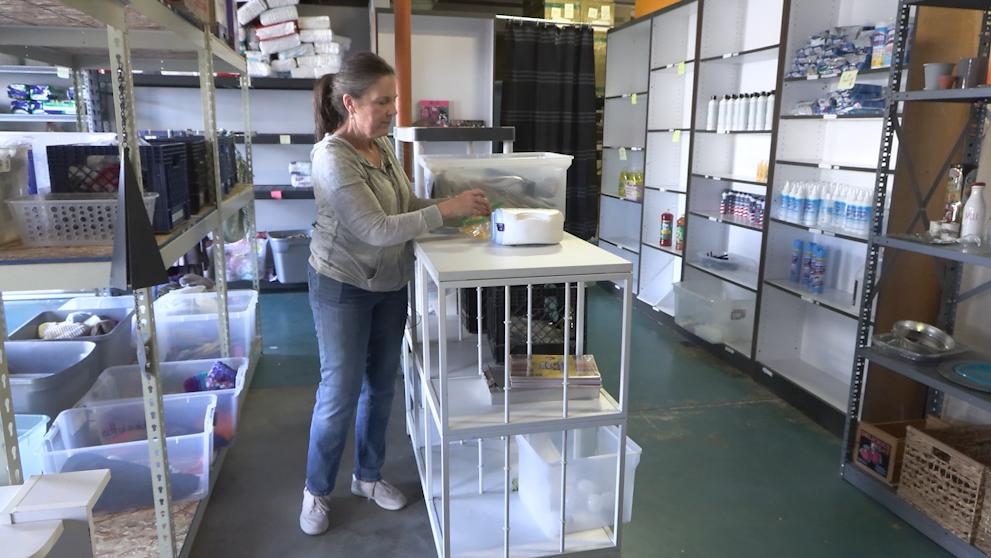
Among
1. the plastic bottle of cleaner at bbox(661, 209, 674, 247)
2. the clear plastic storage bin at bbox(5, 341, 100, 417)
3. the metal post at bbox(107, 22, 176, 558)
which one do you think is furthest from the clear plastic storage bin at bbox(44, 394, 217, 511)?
the plastic bottle of cleaner at bbox(661, 209, 674, 247)

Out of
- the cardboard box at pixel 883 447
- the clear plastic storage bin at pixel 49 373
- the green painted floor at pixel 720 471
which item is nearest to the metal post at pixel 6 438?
the green painted floor at pixel 720 471

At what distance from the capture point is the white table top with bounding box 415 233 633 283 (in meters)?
1.59

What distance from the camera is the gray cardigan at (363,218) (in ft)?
6.06

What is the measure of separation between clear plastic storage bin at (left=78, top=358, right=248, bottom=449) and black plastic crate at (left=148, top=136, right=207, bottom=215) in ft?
2.19

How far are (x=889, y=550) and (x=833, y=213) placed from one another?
5.52 feet

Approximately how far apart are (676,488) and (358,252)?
5.13ft

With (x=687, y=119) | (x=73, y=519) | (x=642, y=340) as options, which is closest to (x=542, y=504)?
(x=73, y=519)

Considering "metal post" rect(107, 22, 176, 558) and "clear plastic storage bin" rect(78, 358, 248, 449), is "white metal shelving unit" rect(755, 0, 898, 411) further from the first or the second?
"metal post" rect(107, 22, 176, 558)

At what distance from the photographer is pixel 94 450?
2240mm

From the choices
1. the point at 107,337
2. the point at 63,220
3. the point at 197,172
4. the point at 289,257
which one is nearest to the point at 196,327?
the point at 107,337

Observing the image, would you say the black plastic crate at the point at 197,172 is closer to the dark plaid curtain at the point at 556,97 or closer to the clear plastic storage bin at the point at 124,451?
the clear plastic storage bin at the point at 124,451

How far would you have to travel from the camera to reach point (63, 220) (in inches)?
67.8

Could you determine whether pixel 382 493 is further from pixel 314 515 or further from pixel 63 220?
pixel 63 220

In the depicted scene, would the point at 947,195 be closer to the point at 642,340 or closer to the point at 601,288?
the point at 642,340
